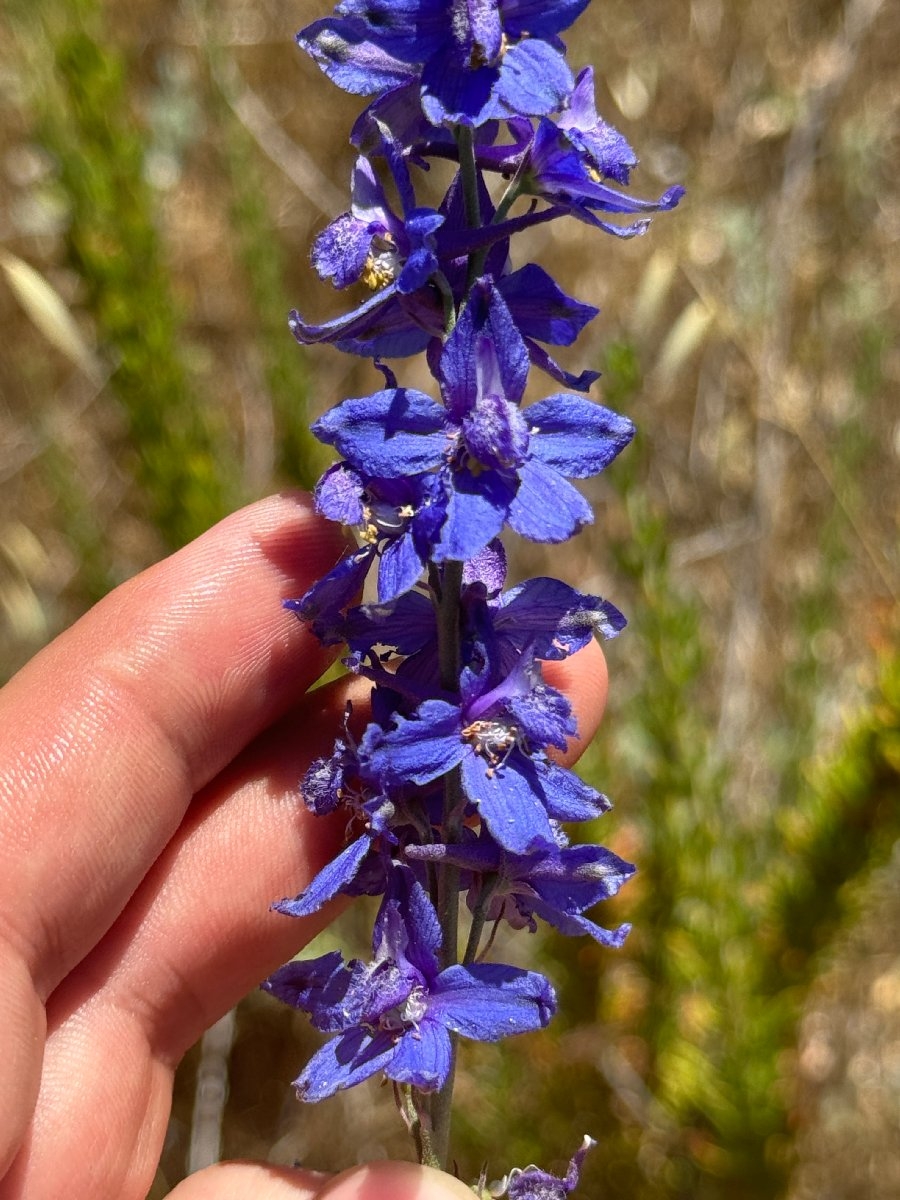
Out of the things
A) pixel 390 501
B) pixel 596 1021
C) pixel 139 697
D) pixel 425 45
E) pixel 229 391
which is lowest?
pixel 596 1021

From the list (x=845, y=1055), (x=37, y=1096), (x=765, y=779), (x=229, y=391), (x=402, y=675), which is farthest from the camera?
(x=229, y=391)

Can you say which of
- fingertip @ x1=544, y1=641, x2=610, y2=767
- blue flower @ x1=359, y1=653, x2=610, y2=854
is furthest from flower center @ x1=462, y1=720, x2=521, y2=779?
fingertip @ x1=544, y1=641, x2=610, y2=767

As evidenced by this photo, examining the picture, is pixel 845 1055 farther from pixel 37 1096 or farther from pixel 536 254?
pixel 536 254

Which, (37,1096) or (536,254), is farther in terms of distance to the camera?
(536,254)

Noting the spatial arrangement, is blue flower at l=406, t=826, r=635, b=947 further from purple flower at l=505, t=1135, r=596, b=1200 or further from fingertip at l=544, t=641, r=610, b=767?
fingertip at l=544, t=641, r=610, b=767

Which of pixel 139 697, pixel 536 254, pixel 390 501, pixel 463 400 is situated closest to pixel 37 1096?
pixel 139 697

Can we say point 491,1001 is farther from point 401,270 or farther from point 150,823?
point 401,270
